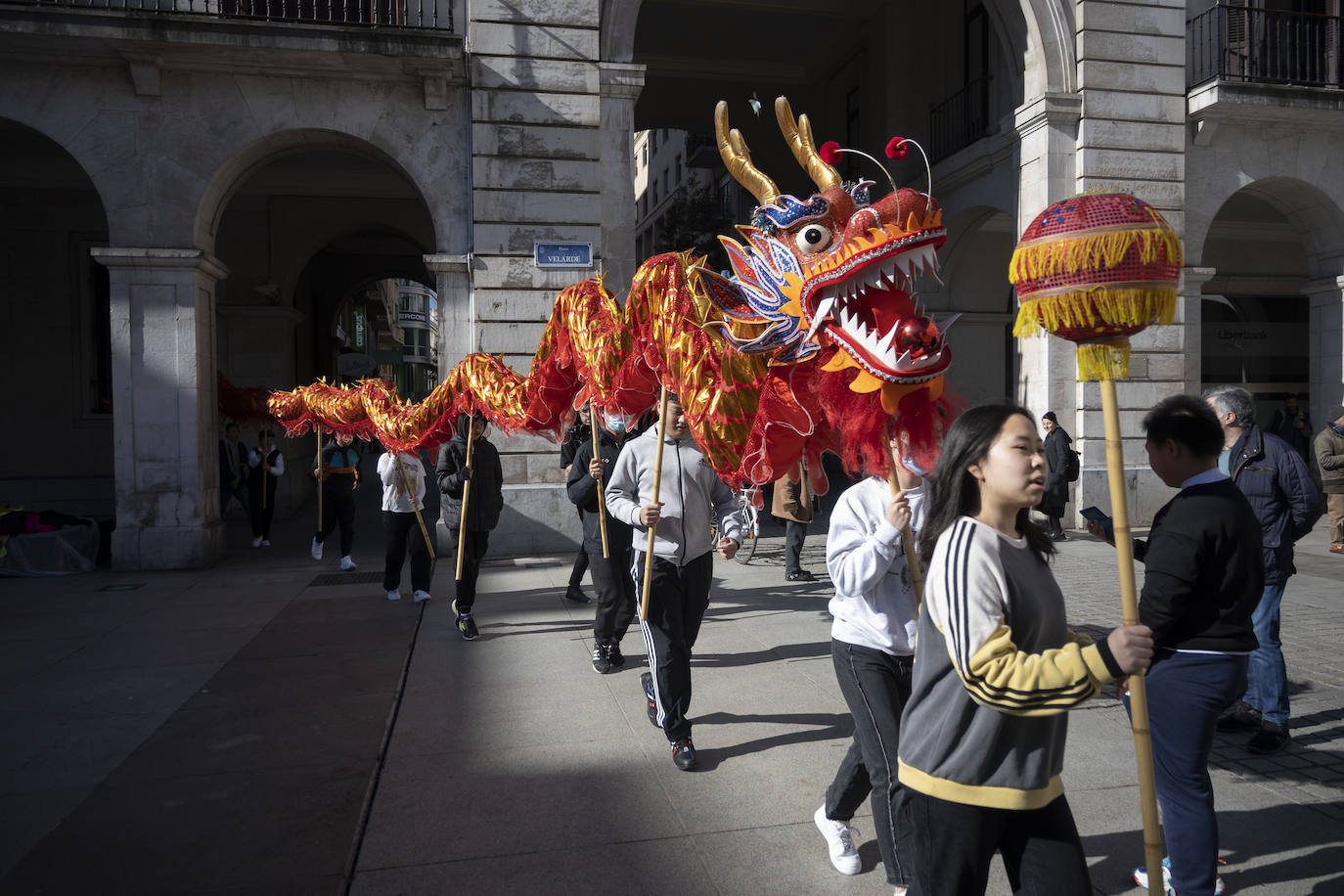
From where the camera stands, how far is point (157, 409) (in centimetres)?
1055

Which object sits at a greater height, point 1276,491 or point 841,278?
point 841,278

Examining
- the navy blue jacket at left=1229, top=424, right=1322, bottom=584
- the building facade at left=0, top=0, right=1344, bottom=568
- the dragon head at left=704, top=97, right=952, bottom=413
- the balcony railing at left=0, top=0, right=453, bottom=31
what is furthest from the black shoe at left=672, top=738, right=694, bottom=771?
the balcony railing at left=0, top=0, right=453, bottom=31

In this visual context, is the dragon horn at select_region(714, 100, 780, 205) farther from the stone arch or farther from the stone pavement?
the stone arch

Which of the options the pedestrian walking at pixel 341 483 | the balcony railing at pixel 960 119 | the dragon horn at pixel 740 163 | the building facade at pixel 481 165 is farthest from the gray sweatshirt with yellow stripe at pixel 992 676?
the balcony railing at pixel 960 119

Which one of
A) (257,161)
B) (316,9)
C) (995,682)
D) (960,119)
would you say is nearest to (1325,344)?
(960,119)

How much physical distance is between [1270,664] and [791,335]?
128 inches

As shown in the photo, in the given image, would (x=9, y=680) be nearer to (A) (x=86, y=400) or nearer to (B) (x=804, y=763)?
(B) (x=804, y=763)

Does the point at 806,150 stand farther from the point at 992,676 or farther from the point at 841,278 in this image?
the point at 992,676

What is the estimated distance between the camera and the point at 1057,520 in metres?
11.1

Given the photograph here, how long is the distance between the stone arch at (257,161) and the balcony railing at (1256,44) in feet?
36.0

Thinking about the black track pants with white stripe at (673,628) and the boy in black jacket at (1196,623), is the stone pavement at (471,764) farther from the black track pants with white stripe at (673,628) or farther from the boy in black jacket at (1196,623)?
the boy in black jacket at (1196,623)

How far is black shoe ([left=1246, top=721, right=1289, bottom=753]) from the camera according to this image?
14.8 feet

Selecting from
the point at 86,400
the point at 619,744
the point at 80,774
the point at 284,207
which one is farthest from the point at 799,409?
the point at 284,207

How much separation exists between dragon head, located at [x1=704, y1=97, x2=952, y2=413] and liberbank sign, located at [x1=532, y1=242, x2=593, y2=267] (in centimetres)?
749
